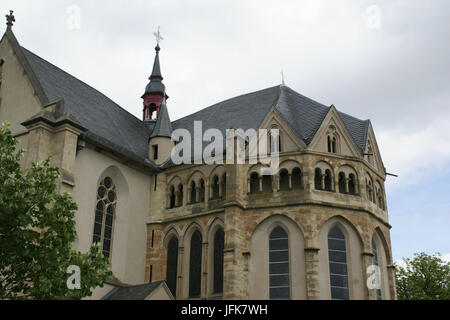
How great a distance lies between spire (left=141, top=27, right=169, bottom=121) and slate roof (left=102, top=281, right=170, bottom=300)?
67.5ft

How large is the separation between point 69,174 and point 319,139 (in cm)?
1224

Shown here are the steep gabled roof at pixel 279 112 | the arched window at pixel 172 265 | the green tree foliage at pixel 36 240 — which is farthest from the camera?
the steep gabled roof at pixel 279 112

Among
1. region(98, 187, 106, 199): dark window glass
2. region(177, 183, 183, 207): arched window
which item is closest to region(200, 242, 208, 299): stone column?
region(177, 183, 183, 207): arched window

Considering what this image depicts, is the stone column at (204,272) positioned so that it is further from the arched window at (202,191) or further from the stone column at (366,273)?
the stone column at (366,273)

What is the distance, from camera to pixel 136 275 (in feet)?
95.0

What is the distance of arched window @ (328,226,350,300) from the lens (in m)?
25.6

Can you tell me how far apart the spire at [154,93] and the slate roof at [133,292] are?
20.6 m

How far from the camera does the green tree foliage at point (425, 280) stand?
43.9m

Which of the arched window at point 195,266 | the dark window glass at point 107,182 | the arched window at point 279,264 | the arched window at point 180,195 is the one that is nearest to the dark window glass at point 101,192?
the dark window glass at point 107,182

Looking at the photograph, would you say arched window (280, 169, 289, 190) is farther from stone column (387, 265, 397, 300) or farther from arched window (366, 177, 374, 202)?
stone column (387, 265, 397, 300)

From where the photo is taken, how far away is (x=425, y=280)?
44.9 meters

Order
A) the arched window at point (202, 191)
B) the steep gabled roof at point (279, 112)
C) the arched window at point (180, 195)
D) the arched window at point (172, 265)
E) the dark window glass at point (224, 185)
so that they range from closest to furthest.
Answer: the dark window glass at point (224, 185), the arched window at point (172, 265), the arched window at point (202, 191), the steep gabled roof at point (279, 112), the arched window at point (180, 195)

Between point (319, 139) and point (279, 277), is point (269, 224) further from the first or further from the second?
point (319, 139)

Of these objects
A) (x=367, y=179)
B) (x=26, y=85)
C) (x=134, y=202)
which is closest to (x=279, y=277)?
(x=367, y=179)
